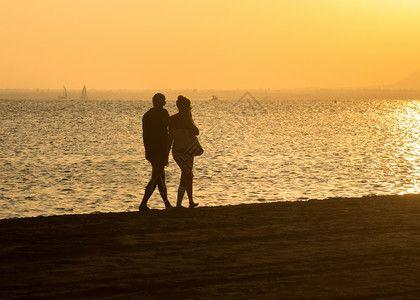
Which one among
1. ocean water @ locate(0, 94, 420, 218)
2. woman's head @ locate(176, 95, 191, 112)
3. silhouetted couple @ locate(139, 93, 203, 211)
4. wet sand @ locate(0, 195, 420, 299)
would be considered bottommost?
ocean water @ locate(0, 94, 420, 218)

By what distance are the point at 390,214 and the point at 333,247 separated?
3096 millimetres

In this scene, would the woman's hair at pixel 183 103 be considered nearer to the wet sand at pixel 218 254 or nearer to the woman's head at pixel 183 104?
the woman's head at pixel 183 104

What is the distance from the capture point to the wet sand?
7762 millimetres

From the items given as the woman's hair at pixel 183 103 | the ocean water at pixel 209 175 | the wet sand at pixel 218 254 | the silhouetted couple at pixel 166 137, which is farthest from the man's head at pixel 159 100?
the ocean water at pixel 209 175

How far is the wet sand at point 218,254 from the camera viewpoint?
25.5ft

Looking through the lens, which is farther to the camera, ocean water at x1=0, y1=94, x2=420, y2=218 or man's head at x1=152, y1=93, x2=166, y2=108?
ocean water at x1=0, y1=94, x2=420, y2=218

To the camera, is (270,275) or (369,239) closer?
(270,275)

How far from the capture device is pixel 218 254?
9422mm

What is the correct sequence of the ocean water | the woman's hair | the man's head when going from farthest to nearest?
the ocean water
the woman's hair
the man's head

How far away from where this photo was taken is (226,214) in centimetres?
1282

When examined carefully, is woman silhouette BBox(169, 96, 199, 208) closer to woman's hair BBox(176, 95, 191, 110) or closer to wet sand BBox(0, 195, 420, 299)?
woman's hair BBox(176, 95, 191, 110)

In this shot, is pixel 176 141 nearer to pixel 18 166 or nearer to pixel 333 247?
pixel 333 247

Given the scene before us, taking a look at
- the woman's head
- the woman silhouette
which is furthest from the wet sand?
the woman's head

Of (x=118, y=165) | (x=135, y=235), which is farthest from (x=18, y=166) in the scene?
(x=135, y=235)
